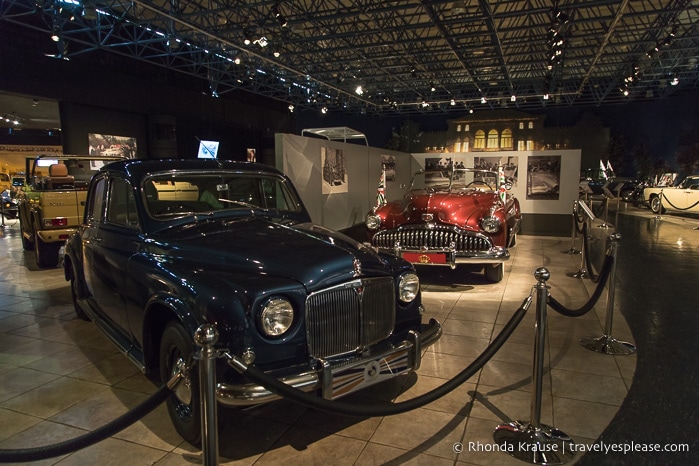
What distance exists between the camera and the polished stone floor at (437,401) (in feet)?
9.16

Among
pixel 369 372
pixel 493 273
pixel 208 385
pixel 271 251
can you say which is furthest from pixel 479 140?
pixel 208 385

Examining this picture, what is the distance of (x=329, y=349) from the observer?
2.78m

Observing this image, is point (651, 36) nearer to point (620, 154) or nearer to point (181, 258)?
point (620, 154)

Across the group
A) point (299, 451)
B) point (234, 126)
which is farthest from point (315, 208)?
point (234, 126)

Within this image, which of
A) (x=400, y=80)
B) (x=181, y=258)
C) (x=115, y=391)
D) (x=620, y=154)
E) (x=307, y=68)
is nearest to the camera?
(x=181, y=258)

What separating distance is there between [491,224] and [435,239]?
872 millimetres

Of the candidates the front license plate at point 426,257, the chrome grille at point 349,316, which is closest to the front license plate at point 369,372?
the chrome grille at point 349,316

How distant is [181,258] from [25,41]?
1400 centimetres

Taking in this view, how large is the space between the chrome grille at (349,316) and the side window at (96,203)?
2.66m

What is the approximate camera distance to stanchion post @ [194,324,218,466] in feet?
6.27

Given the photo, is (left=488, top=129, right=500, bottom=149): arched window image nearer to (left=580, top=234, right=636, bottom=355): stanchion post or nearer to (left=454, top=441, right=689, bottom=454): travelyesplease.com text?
(left=580, top=234, right=636, bottom=355): stanchion post

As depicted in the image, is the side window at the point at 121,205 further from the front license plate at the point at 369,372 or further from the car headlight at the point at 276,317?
the front license plate at the point at 369,372

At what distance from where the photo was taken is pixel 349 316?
284cm

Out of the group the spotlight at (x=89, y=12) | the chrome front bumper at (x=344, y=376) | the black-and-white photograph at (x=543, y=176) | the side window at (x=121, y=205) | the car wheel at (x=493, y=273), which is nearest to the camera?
the chrome front bumper at (x=344, y=376)
